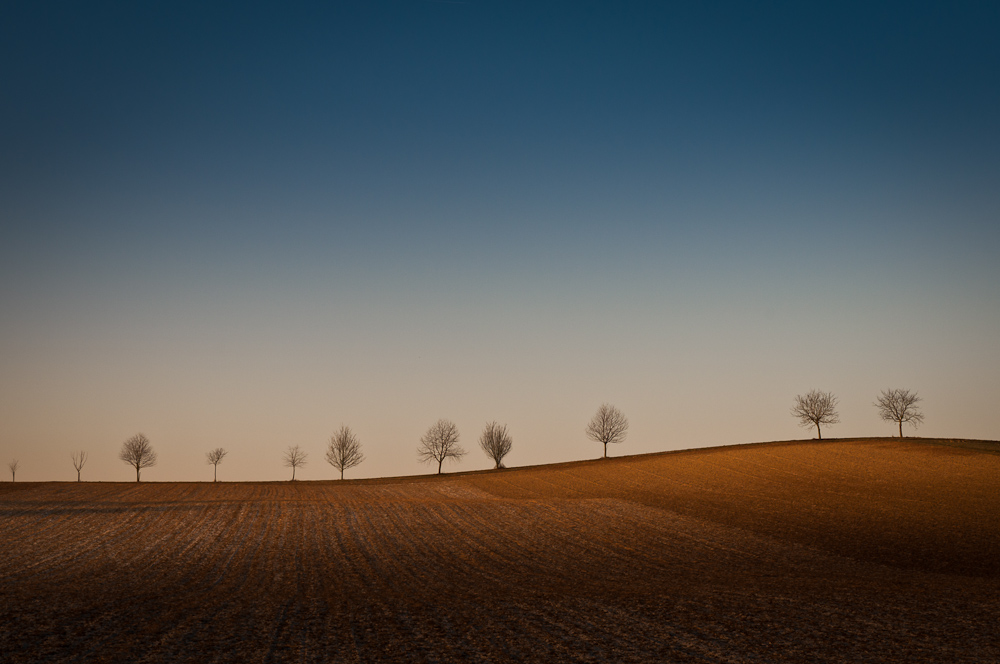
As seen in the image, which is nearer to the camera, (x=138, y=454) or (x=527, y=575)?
(x=527, y=575)

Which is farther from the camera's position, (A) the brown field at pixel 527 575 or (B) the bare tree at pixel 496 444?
(B) the bare tree at pixel 496 444

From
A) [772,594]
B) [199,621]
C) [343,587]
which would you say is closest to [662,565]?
[772,594]

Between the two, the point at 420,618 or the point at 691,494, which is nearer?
the point at 420,618

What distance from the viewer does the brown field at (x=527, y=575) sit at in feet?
39.2

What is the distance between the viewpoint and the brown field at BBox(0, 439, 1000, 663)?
39.2ft

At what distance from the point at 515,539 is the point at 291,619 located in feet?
49.7

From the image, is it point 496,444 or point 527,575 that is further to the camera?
point 496,444

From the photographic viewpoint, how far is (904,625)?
13492mm

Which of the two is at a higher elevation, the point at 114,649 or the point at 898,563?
the point at 114,649

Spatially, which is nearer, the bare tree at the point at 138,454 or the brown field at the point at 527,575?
the brown field at the point at 527,575

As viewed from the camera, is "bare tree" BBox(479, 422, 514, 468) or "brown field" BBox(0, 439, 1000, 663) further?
"bare tree" BBox(479, 422, 514, 468)

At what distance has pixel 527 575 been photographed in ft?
66.9

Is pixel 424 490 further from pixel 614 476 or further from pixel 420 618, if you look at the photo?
pixel 420 618

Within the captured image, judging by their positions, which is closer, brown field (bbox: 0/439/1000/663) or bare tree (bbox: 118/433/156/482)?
brown field (bbox: 0/439/1000/663)
